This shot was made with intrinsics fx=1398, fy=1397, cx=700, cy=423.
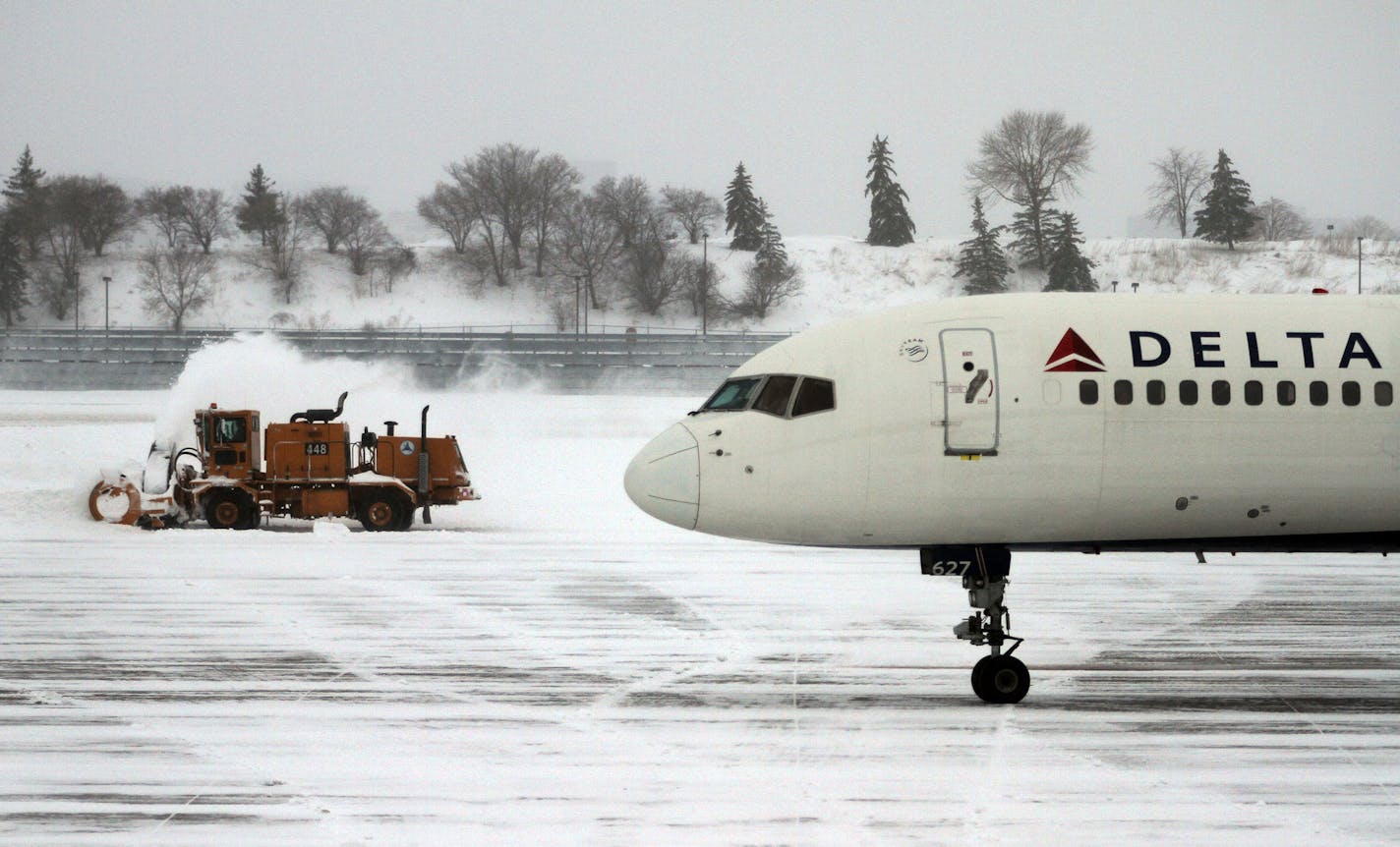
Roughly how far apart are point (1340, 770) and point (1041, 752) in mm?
2431

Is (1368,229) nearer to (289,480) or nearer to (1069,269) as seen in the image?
(1069,269)

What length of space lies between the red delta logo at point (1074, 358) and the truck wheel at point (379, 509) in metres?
19.9

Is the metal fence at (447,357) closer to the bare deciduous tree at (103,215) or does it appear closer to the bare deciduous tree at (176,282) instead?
the bare deciduous tree at (176,282)

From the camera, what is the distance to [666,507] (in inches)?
540

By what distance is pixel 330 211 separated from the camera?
130 m

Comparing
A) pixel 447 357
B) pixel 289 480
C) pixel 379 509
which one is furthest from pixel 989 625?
pixel 447 357

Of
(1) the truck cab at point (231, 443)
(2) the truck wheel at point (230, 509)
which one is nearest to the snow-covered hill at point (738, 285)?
(1) the truck cab at point (231, 443)

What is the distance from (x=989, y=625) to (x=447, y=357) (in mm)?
70831

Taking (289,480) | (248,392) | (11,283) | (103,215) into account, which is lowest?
(289,480)

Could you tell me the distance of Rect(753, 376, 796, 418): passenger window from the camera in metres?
14.0

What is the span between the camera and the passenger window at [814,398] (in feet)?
45.9

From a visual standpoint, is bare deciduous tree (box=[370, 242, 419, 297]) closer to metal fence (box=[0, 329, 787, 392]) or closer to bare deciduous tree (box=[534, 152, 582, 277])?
bare deciduous tree (box=[534, 152, 582, 277])

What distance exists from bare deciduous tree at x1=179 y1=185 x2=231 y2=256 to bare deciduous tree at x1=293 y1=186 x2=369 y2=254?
864 cm

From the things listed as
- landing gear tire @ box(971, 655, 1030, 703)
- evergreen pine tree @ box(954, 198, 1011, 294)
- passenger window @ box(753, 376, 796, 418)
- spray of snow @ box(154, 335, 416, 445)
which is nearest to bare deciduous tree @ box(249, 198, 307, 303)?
evergreen pine tree @ box(954, 198, 1011, 294)
